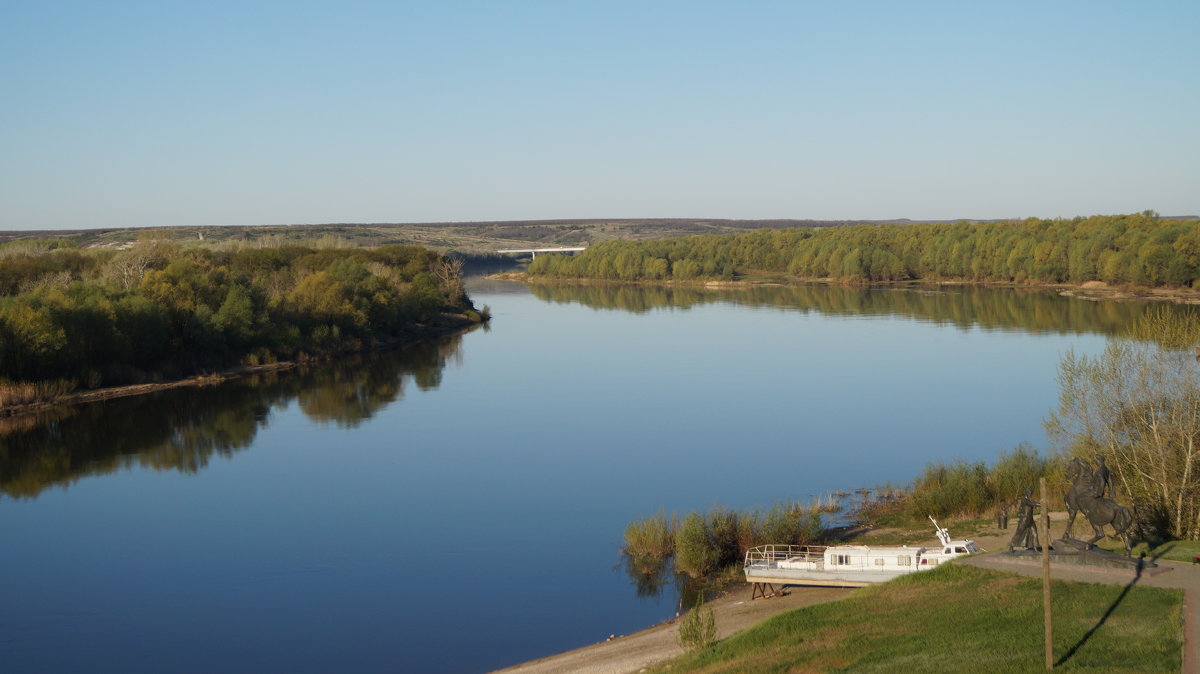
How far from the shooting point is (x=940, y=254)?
101 meters

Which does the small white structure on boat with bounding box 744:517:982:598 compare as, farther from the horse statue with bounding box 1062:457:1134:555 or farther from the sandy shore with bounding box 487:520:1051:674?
the horse statue with bounding box 1062:457:1134:555

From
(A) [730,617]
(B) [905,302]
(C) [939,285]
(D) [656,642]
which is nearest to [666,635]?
(D) [656,642]

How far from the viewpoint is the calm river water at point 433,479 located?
17188 millimetres

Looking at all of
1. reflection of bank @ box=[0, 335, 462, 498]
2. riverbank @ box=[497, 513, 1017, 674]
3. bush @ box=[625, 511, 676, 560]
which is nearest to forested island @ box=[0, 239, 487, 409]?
reflection of bank @ box=[0, 335, 462, 498]

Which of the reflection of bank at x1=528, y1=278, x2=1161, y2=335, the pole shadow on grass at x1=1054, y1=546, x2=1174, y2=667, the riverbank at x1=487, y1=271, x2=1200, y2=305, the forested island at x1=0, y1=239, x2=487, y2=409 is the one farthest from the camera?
the riverbank at x1=487, y1=271, x2=1200, y2=305

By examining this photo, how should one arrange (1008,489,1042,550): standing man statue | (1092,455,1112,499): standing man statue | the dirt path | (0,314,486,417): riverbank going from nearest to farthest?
(1092,455,1112,499): standing man statue
(1008,489,1042,550): standing man statue
the dirt path
(0,314,486,417): riverbank

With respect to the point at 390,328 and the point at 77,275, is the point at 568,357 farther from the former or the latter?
the point at 77,275

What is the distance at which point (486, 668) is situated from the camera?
1548 cm

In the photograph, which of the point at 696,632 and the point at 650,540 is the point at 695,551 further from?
the point at 696,632

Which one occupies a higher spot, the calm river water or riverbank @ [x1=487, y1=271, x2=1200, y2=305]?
riverbank @ [x1=487, y1=271, x2=1200, y2=305]

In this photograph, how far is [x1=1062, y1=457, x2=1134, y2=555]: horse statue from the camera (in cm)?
1312

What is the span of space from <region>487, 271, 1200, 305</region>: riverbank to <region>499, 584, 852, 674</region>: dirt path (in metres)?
57.3

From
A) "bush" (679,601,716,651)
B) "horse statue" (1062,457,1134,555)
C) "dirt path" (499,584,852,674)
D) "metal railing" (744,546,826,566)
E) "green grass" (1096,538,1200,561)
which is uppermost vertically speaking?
"horse statue" (1062,457,1134,555)

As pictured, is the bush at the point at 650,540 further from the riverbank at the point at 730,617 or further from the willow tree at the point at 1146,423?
the willow tree at the point at 1146,423
